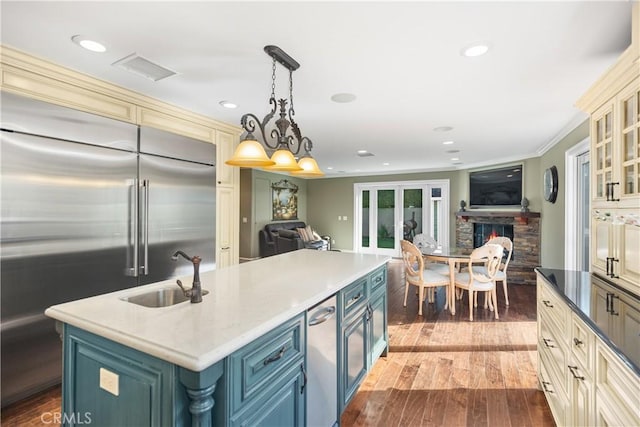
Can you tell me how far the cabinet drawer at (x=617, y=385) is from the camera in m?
1.02

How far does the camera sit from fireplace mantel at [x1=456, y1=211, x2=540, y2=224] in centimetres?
574

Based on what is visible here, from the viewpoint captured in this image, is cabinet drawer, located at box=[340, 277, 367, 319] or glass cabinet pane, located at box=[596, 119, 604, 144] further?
glass cabinet pane, located at box=[596, 119, 604, 144]

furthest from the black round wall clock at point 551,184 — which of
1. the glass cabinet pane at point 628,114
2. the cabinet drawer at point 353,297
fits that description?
the cabinet drawer at point 353,297

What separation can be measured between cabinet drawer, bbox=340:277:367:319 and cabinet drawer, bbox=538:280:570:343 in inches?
45.9

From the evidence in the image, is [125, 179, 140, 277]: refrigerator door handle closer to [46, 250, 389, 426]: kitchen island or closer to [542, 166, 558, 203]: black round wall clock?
[46, 250, 389, 426]: kitchen island

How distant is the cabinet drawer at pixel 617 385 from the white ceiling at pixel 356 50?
168cm

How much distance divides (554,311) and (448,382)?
3.36 feet

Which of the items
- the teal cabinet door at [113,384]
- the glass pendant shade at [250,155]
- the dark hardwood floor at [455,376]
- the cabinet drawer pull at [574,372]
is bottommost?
the dark hardwood floor at [455,376]

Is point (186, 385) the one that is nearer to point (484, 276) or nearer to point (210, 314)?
point (210, 314)

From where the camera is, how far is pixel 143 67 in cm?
233

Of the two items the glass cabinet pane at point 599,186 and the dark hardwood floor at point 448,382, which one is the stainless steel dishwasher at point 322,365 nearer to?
the dark hardwood floor at point 448,382

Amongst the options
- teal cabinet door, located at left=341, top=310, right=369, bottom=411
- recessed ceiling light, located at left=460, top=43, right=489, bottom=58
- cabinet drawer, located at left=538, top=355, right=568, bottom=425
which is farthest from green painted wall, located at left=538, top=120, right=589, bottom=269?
teal cabinet door, located at left=341, top=310, right=369, bottom=411

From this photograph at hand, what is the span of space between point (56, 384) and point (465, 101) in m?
4.16

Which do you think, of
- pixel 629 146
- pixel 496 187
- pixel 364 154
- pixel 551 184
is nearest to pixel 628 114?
pixel 629 146
